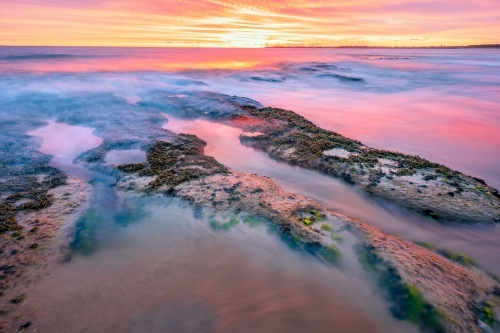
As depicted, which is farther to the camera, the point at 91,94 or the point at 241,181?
the point at 91,94

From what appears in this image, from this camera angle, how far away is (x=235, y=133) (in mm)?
9297

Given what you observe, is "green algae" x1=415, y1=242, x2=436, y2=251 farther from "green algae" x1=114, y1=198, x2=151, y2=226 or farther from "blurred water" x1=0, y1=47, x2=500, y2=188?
"green algae" x1=114, y1=198, x2=151, y2=226

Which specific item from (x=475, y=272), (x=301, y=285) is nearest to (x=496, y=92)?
(x=475, y=272)

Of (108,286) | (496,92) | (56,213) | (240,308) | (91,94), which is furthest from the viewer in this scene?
(496,92)

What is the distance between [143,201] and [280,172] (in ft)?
9.67

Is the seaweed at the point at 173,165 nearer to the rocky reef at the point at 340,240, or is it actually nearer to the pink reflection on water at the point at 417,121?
the rocky reef at the point at 340,240

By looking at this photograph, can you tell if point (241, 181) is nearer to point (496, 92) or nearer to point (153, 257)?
point (153, 257)

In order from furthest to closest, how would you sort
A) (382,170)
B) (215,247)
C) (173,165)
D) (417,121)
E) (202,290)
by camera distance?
(417,121) → (173,165) → (382,170) → (215,247) → (202,290)

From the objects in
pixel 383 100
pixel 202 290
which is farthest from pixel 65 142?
pixel 383 100

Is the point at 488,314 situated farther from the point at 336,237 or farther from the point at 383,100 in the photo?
the point at 383,100

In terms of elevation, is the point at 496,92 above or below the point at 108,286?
above

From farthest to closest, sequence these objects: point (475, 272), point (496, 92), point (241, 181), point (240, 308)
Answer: point (496, 92)
point (241, 181)
point (475, 272)
point (240, 308)

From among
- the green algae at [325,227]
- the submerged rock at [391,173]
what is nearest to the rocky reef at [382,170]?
the submerged rock at [391,173]

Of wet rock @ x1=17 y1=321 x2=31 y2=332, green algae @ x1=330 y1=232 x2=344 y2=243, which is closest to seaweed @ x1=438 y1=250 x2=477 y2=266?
green algae @ x1=330 y1=232 x2=344 y2=243
